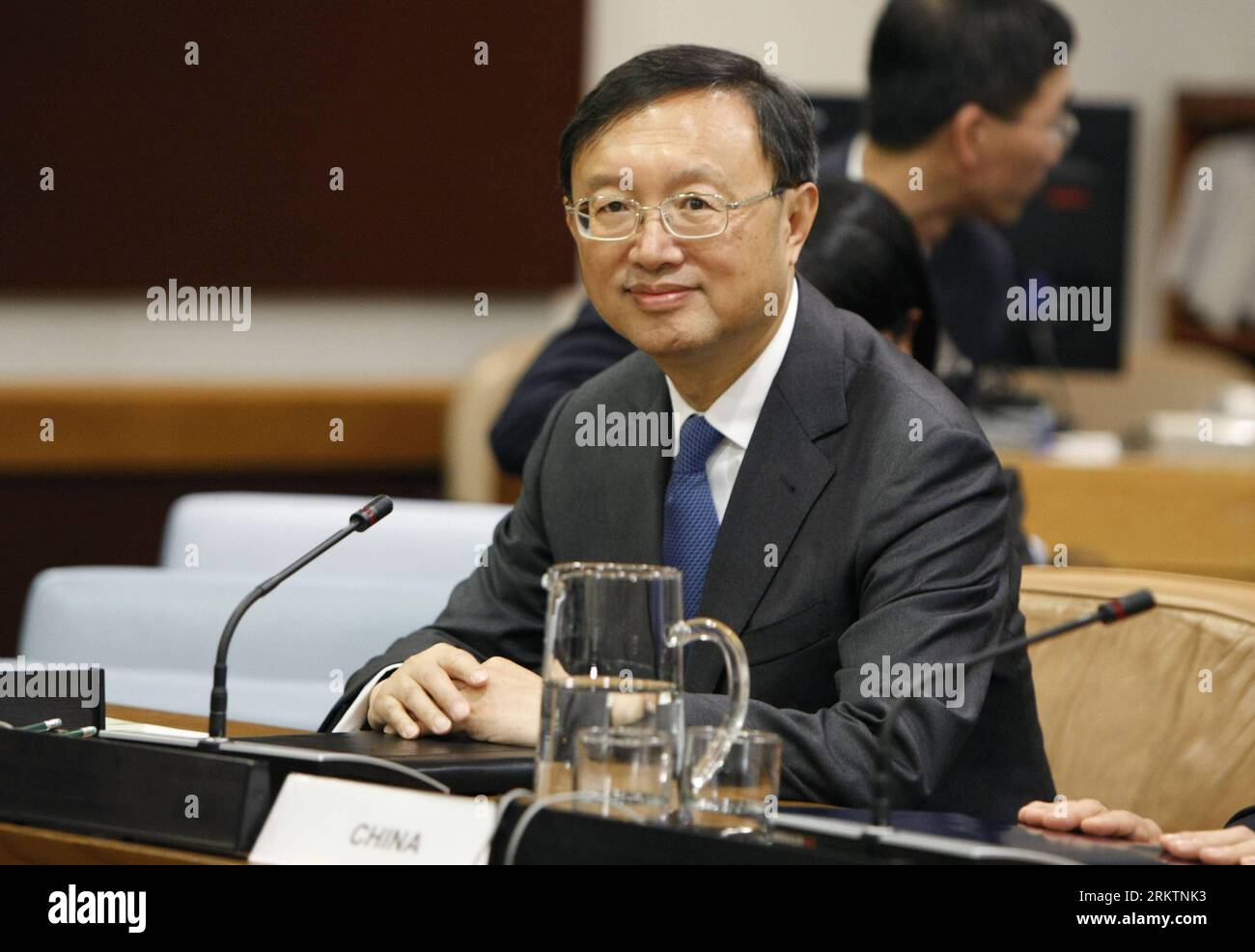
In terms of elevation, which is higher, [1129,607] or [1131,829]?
[1129,607]

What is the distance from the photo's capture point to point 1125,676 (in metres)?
2.16

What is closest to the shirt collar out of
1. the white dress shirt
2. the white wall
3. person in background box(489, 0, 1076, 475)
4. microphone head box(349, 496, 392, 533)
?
the white dress shirt

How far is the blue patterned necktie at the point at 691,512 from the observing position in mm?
1901

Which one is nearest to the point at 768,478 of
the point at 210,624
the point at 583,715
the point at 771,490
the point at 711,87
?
the point at 771,490

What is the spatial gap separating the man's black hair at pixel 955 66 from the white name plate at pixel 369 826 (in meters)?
2.28

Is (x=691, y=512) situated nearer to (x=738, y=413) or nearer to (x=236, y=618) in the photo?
(x=738, y=413)

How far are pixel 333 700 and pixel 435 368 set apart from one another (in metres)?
2.61

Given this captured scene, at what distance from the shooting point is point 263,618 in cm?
274

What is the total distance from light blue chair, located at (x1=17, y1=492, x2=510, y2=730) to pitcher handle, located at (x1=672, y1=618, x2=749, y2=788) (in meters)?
1.16

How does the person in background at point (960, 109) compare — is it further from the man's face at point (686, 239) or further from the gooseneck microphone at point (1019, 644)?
the gooseneck microphone at point (1019, 644)

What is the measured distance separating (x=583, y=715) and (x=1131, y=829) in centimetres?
45

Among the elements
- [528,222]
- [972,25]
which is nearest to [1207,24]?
[528,222]

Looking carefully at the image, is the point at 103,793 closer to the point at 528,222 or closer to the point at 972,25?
the point at 972,25

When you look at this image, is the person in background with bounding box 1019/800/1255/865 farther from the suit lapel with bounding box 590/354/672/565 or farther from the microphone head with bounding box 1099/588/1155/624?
the suit lapel with bounding box 590/354/672/565
